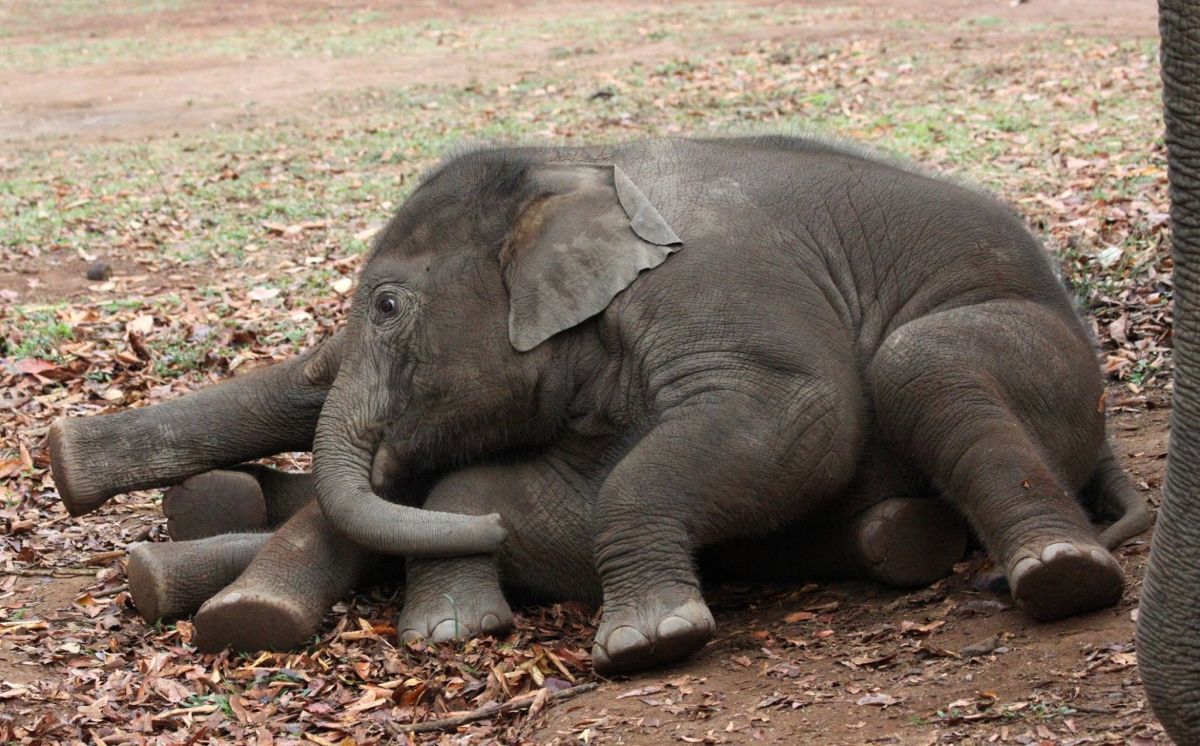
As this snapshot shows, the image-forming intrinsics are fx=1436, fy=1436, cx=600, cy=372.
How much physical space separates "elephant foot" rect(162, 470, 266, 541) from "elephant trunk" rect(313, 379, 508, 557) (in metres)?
0.66

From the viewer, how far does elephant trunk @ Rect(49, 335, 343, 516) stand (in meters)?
5.29

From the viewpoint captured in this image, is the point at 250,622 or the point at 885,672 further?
the point at 250,622

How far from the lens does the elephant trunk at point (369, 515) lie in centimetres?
450

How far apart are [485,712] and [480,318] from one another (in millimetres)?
1406

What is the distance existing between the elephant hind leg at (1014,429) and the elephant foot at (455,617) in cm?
138

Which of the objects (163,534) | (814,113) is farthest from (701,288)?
(814,113)

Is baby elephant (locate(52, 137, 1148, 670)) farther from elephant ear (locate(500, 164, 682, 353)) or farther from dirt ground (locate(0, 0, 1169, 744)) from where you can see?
dirt ground (locate(0, 0, 1169, 744))

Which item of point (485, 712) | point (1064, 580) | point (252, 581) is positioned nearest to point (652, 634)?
point (485, 712)

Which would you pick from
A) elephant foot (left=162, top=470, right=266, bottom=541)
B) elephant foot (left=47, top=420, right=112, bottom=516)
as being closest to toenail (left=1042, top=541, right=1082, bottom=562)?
elephant foot (left=162, top=470, right=266, bottom=541)

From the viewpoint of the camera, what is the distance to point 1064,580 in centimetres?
390

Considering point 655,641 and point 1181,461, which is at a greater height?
point 1181,461

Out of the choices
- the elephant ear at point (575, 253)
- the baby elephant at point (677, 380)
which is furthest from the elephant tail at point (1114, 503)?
the elephant ear at point (575, 253)

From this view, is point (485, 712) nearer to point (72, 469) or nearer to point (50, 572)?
point (72, 469)

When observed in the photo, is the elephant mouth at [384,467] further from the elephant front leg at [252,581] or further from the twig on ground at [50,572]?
the twig on ground at [50,572]
